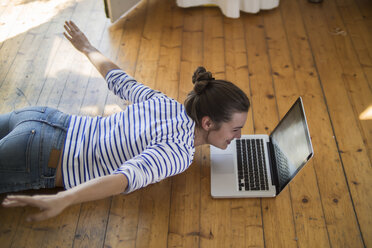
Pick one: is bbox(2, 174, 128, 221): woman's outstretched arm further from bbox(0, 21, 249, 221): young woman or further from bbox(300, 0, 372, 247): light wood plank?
bbox(300, 0, 372, 247): light wood plank

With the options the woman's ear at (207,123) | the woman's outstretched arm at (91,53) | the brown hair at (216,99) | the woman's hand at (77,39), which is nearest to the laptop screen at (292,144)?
the brown hair at (216,99)

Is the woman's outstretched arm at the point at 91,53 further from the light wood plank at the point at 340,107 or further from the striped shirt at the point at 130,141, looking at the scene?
the light wood plank at the point at 340,107

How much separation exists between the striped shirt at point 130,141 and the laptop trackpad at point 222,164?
0.85ft

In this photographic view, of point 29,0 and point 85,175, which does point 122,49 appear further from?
point 85,175

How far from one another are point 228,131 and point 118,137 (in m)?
0.43

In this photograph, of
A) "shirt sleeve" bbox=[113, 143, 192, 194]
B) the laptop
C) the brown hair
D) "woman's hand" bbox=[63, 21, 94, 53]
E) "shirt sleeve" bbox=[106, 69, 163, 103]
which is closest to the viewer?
"shirt sleeve" bbox=[113, 143, 192, 194]

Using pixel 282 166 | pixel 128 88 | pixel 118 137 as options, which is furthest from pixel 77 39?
pixel 282 166

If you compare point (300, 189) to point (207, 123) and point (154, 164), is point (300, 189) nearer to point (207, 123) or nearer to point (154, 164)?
point (207, 123)

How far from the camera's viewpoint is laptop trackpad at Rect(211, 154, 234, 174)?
1.65 meters

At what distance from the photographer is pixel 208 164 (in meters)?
1.73

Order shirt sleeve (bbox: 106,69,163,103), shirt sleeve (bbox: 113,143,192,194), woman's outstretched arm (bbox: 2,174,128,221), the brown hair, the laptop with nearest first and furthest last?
1. woman's outstretched arm (bbox: 2,174,128,221)
2. shirt sleeve (bbox: 113,143,192,194)
3. the brown hair
4. the laptop
5. shirt sleeve (bbox: 106,69,163,103)

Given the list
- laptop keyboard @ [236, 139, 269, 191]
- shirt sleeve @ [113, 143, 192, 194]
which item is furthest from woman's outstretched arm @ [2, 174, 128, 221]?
laptop keyboard @ [236, 139, 269, 191]

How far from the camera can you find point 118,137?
1419 mm

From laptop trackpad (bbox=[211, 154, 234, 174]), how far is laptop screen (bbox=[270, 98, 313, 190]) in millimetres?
208
